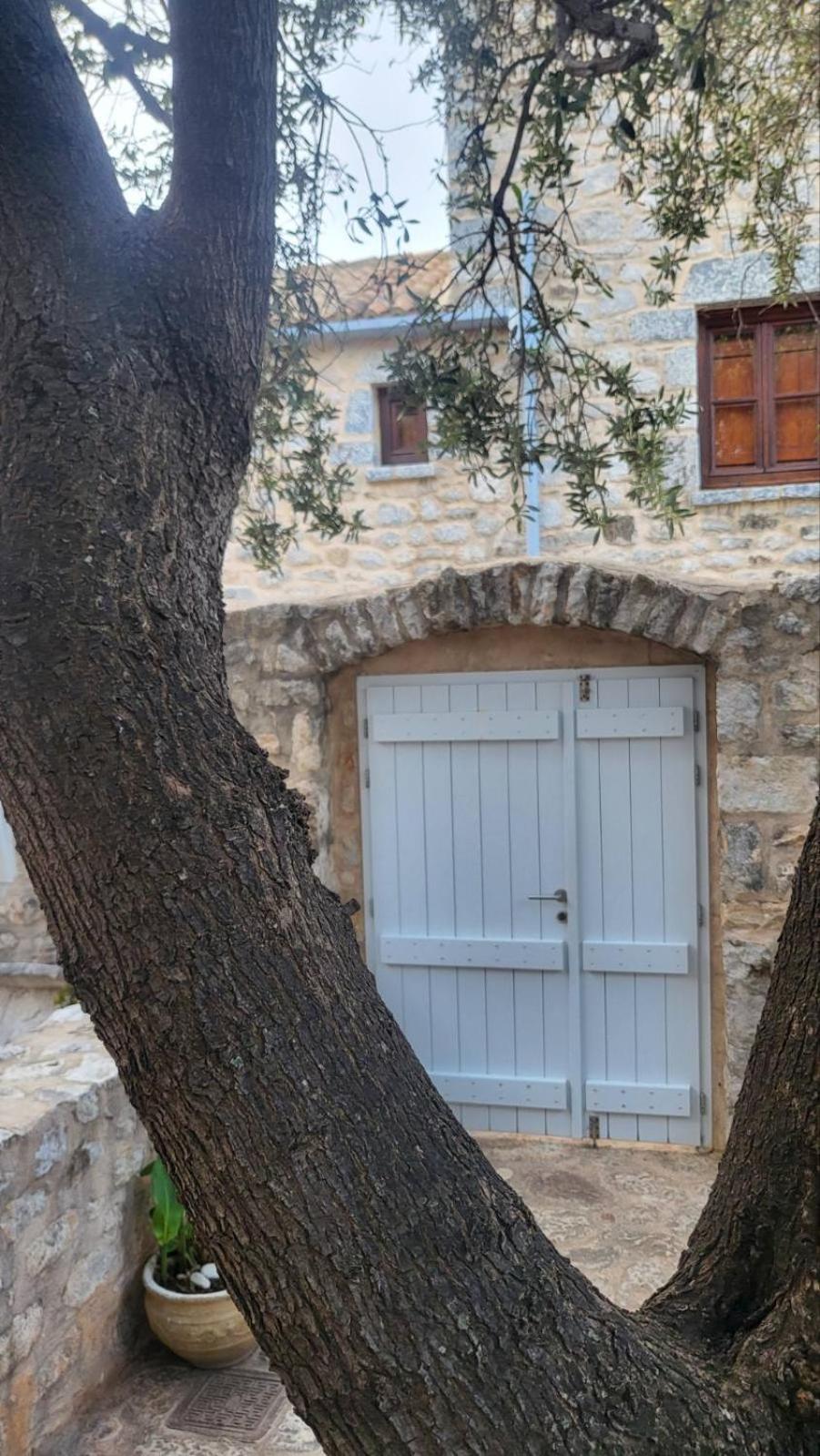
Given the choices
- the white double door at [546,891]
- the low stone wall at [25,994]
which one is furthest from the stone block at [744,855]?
the low stone wall at [25,994]

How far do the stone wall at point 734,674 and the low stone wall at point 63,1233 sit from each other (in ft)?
7.20

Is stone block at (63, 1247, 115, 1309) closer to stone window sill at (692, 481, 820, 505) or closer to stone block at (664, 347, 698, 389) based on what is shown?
stone window sill at (692, 481, 820, 505)

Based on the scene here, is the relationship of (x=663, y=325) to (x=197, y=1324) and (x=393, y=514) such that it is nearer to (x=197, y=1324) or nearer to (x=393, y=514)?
(x=393, y=514)

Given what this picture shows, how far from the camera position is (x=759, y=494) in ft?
16.6

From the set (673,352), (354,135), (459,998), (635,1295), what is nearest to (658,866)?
(459,998)

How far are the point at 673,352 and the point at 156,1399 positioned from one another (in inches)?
194

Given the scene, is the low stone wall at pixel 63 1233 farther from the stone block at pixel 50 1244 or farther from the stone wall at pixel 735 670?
the stone wall at pixel 735 670

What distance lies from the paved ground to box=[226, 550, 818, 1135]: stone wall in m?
0.51

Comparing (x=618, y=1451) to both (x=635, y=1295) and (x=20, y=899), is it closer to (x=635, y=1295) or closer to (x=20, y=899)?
(x=635, y=1295)

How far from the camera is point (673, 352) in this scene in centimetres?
512

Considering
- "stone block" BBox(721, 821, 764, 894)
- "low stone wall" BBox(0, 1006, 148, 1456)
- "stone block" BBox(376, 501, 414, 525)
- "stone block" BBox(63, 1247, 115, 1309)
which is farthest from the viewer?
"stone block" BBox(376, 501, 414, 525)

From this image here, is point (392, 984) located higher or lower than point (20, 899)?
lower

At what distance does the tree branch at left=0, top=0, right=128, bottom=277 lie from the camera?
1.21m

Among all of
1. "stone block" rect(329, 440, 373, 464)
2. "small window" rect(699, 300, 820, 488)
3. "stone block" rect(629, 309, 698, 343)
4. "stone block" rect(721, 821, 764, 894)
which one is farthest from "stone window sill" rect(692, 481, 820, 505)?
"stone block" rect(721, 821, 764, 894)
